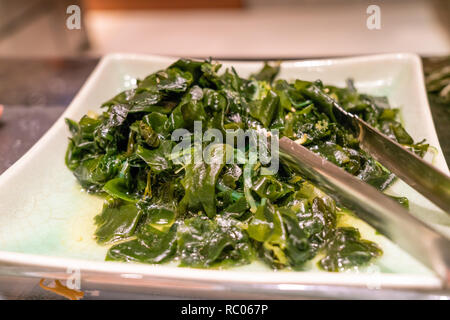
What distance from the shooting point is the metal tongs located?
1154 mm

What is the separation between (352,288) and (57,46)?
13.5 feet

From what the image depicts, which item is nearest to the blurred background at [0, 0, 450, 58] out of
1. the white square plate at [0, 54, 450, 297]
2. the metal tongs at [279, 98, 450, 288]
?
the white square plate at [0, 54, 450, 297]

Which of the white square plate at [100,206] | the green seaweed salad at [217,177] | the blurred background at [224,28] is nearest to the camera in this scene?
the white square plate at [100,206]

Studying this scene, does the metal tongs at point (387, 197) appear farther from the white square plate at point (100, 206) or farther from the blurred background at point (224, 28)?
the blurred background at point (224, 28)

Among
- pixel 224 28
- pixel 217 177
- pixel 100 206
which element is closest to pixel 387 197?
pixel 217 177

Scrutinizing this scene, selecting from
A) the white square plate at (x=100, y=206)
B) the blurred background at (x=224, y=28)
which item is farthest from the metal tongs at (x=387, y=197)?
the blurred background at (x=224, y=28)

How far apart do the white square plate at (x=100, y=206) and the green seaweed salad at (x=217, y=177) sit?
0.07 metres

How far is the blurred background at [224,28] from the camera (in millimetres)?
3814

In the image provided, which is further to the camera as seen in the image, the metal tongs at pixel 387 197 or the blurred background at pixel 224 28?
the blurred background at pixel 224 28

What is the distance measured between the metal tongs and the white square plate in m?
0.07

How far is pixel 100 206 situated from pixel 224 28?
3447 millimetres
